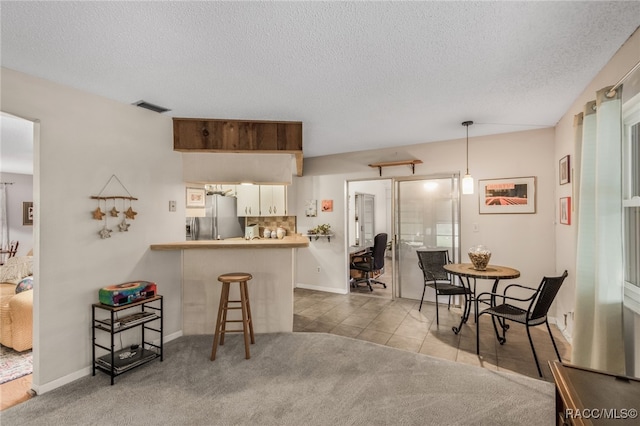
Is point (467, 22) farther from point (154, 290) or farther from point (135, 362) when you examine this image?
point (135, 362)

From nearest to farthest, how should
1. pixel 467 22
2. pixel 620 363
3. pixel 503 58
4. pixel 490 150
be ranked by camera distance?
pixel 467 22
pixel 620 363
pixel 503 58
pixel 490 150

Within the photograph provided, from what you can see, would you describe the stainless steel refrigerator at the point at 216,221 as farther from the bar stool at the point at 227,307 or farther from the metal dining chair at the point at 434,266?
the metal dining chair at the point at 434,266

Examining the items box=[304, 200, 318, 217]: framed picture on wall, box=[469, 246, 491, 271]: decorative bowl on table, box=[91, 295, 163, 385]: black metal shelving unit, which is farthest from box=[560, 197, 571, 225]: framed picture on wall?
box=[91, 295, 163, 385]: black metal shelving unit

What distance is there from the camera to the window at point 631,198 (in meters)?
2.08

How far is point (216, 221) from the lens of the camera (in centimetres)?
521

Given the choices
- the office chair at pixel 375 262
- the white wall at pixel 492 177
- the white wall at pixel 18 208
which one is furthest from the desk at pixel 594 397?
the white wall at pixel 18 208

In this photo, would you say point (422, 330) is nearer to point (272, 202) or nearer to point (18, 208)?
point (272, 202)

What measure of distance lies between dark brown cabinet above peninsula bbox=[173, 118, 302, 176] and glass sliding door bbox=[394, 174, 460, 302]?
7.11ft

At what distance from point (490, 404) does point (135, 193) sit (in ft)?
11.5

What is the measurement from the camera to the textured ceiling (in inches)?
64.1

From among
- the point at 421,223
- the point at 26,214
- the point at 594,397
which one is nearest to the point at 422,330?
the point at 421,223

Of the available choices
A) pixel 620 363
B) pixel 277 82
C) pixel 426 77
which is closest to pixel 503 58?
pixel 426 77

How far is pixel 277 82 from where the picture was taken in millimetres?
2504

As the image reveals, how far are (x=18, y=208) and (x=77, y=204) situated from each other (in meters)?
5.94
